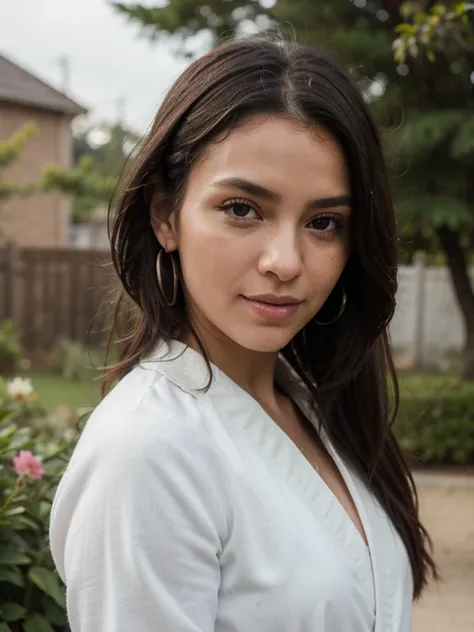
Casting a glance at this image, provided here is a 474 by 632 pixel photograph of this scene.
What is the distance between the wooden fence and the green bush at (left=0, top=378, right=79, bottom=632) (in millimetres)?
12638

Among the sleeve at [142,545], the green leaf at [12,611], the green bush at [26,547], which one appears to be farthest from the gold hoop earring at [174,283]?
the green leaf at [12,611]

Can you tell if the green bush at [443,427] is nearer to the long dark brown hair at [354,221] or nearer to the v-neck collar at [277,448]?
the long dark brown hair at [354,221]

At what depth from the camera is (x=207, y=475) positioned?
1271mm

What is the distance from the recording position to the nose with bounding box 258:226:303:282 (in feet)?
4.61

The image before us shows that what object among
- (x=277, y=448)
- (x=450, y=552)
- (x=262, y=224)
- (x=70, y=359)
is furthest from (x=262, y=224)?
(x=70, y=359)

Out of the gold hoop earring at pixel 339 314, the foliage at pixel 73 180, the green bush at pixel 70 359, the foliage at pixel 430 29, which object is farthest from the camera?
the foliage at pixel 73 180

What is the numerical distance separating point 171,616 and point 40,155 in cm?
1859

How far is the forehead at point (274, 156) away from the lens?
139 cm

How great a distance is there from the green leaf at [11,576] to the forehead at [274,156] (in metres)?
1.19

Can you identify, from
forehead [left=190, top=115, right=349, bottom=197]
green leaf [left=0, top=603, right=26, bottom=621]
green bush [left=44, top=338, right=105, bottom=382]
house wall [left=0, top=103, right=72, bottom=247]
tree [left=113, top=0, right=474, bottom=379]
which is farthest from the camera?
house wall [left=0, top=103, right=72, bottom=247]

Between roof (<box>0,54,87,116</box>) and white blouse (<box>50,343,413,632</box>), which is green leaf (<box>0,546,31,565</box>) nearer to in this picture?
white blouse (<box>50,343,413,632</box>)

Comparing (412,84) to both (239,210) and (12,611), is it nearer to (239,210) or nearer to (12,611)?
(12,611)

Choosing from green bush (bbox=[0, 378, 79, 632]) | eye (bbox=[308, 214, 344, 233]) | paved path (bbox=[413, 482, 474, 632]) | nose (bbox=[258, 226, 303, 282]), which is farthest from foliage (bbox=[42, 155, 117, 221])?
nose (bbox=[258, 226, 303, 282])

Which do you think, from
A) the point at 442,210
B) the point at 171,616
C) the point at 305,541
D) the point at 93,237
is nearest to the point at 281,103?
the point at 305,541
